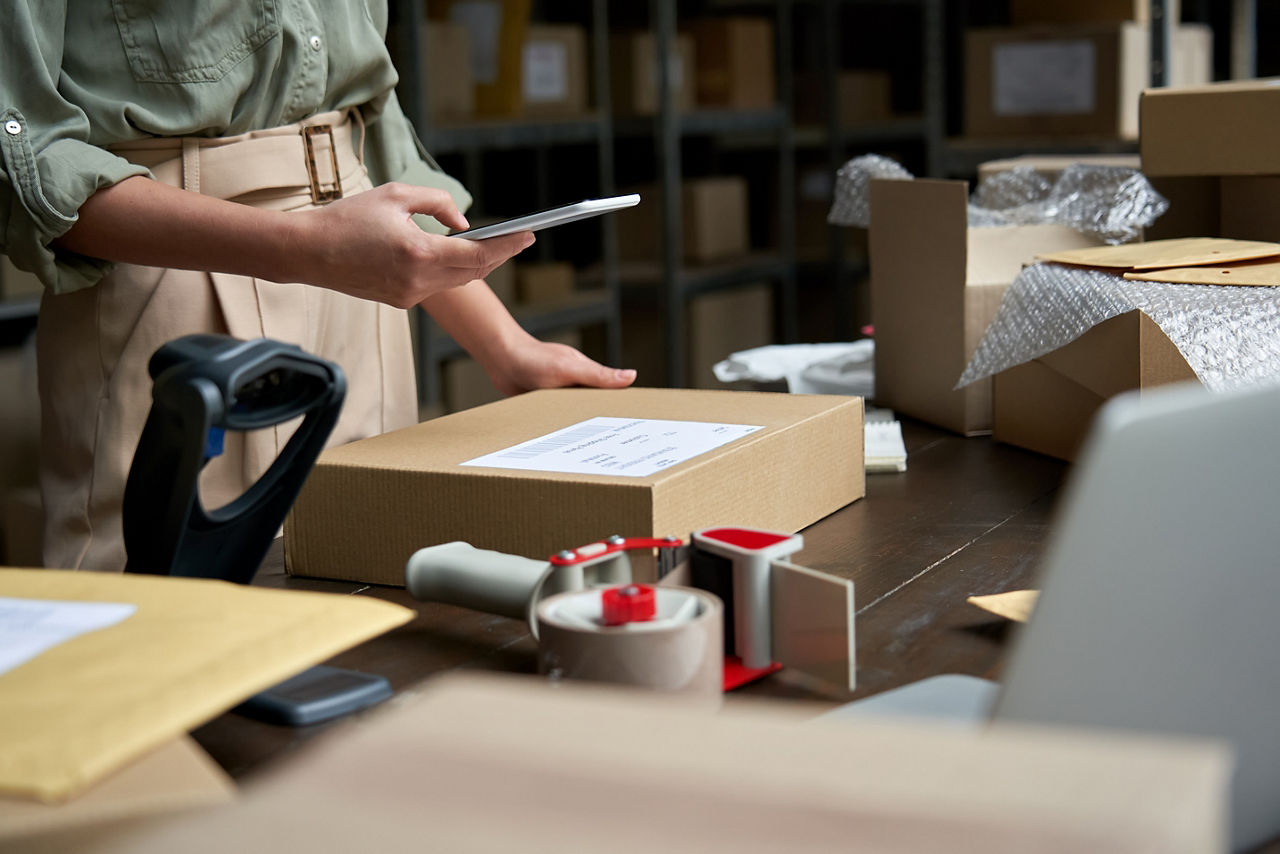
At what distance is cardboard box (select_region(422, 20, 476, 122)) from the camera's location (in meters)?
2.63

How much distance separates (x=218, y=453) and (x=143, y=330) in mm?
552

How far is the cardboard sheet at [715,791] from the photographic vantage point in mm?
234

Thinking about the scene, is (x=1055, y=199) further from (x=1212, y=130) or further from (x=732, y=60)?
(x=732, y=60)

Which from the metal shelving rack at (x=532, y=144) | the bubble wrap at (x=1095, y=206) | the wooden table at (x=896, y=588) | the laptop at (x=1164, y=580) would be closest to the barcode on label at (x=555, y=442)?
the wooden table at (x=896, y=588)

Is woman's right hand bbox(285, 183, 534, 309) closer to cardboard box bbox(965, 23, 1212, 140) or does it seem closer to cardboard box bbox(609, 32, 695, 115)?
cardboard box bbox(965, 23, 1212, 140)

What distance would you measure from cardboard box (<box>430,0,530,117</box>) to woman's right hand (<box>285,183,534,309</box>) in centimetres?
184

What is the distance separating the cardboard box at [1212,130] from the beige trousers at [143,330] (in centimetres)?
79

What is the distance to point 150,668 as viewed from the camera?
0.44 meters

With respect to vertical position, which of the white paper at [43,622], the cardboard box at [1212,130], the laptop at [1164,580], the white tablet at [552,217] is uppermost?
the cardboard box at [1212,130]

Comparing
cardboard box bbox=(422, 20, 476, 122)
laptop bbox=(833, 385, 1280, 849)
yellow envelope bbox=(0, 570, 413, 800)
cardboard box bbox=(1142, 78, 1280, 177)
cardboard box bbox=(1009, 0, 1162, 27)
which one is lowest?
yellow envelope bbox=(0, 570, 413, 800)

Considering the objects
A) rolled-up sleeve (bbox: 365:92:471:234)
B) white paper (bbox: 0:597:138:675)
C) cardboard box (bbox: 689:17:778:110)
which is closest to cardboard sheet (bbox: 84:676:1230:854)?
white paper (bbox: 0:597:138:675)

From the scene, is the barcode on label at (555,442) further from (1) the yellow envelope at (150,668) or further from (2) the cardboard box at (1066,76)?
(2) the cardboard box at (1066,76)

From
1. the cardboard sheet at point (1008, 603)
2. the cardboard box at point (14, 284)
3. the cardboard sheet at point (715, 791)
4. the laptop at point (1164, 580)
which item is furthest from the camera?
the cardboard box at point (14, 284)

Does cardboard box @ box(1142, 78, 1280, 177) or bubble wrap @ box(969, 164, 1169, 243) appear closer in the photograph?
cardboard box @ box(1142, 78, 1280, 177)
